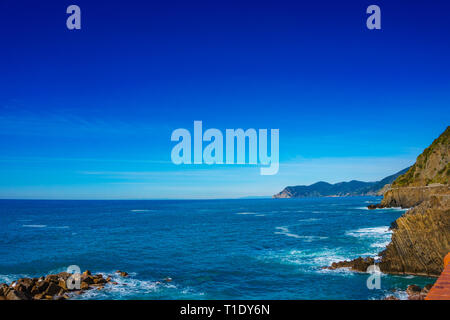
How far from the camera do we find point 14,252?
4962 cm

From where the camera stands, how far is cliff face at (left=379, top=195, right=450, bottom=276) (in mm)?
28469

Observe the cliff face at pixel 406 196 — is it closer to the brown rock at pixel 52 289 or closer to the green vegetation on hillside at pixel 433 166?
the green vegetation on hillside at pixel 433 166

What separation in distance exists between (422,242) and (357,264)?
20.6ft

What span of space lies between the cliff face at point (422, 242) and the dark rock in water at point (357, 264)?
Result: 1.41m

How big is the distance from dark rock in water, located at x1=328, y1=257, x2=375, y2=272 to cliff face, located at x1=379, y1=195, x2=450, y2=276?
1.41 metres

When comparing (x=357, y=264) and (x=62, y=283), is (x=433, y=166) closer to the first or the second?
(x=357, y=264)

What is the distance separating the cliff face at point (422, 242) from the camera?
28469mm

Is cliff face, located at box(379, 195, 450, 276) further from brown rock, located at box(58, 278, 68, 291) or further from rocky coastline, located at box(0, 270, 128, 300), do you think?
brown rock, located at box(58, 278, 68, 291)

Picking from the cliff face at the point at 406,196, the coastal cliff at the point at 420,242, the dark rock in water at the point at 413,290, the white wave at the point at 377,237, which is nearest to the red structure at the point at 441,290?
the dark rock in water at the point at 413,290

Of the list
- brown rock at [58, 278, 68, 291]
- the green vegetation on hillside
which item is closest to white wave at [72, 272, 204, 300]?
brown rock at [58, 278, 68, 291]

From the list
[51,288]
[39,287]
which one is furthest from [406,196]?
[39,287]

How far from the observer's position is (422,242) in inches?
1158
